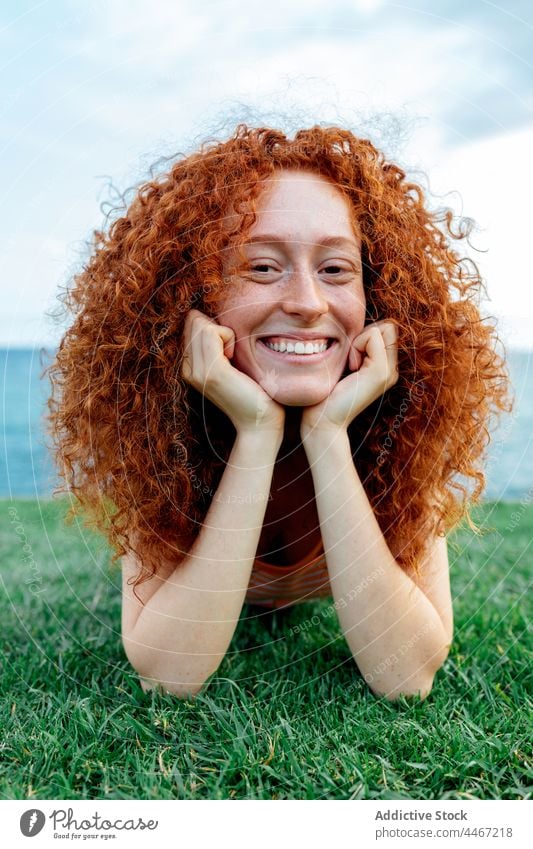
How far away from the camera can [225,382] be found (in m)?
1.69

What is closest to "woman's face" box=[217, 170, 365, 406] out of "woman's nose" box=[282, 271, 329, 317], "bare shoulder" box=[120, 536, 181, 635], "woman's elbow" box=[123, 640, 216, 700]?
"woman's nose" box=[282, 271, 329, 317]

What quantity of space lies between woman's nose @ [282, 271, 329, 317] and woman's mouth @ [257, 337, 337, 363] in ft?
0.24

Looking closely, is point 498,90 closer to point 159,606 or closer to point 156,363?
point 156,363

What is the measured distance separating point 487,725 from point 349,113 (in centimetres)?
150

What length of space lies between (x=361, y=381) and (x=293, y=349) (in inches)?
6.7

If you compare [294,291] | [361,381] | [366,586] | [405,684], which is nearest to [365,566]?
[366,586]

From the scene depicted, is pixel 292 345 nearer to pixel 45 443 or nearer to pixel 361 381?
pixel 361 381

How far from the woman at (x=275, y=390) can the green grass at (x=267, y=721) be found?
0.40 ft

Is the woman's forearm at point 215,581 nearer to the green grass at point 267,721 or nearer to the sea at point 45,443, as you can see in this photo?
the green grass at point 267,721

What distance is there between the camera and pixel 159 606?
5.69ft

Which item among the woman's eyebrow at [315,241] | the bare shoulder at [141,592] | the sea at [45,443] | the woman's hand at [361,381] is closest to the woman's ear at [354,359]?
the woman's hand at [361,381]

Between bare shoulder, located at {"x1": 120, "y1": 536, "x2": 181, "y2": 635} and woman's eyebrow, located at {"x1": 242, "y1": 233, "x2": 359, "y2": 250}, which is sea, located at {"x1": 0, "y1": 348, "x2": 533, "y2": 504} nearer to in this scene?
bare shoulder, located at {"x1": 120, "y1": 536, "x2": 181, "y2": 635}

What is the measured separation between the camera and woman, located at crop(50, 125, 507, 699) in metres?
1.71
